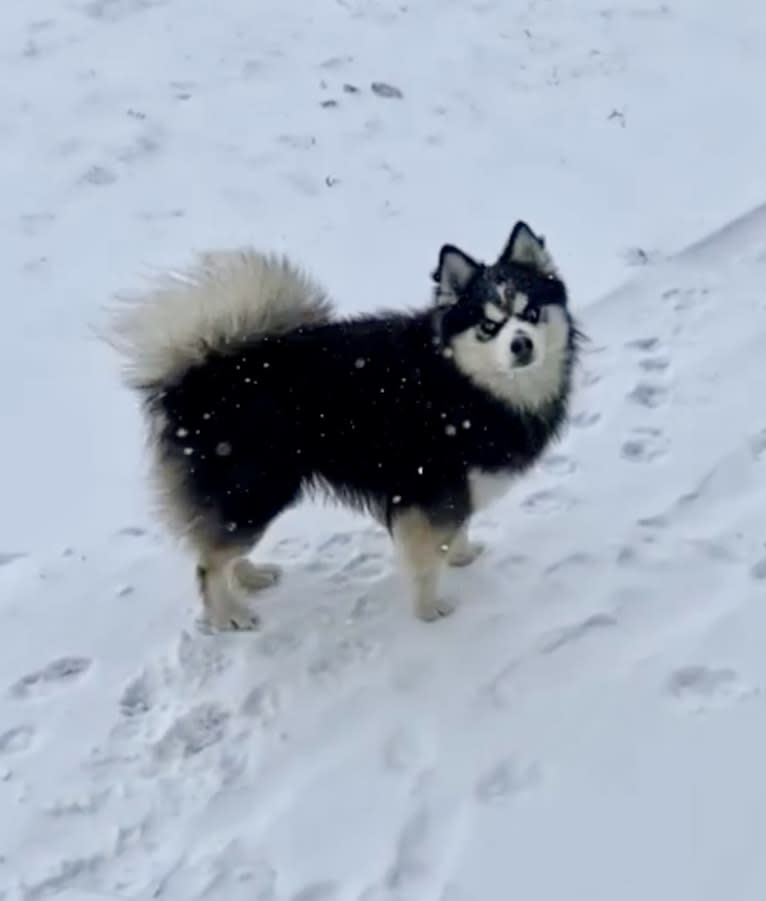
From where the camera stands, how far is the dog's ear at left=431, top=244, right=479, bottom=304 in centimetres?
375

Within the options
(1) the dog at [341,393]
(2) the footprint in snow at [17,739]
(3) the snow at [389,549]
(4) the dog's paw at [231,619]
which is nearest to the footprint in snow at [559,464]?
(3) the snow at [389,549]

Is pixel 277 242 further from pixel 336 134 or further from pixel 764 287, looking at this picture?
pixel 764 287

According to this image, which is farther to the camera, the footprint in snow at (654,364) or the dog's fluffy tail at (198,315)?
the footprint in snow at (654,364)

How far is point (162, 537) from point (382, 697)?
3.94 feet

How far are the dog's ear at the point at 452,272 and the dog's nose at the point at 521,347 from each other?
24 cm

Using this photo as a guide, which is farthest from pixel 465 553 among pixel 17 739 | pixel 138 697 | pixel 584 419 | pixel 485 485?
pixel 17 739

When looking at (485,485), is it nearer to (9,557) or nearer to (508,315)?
(508,315)

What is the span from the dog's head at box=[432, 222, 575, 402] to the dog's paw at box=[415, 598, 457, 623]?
2.41 ft

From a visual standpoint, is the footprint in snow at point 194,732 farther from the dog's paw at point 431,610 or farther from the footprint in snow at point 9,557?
the footprint in snow at point 9,557

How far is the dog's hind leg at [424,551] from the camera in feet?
13.3

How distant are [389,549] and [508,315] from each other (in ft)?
3.76

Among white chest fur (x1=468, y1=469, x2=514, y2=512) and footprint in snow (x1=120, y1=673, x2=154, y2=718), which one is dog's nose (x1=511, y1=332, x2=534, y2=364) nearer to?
white chest fur (x1=468, y1=469, x2=514, y2=512)

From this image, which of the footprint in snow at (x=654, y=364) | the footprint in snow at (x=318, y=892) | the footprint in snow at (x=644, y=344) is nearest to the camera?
the footprint in snow at (x=318, y=892)

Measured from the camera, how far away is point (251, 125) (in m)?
7.66
